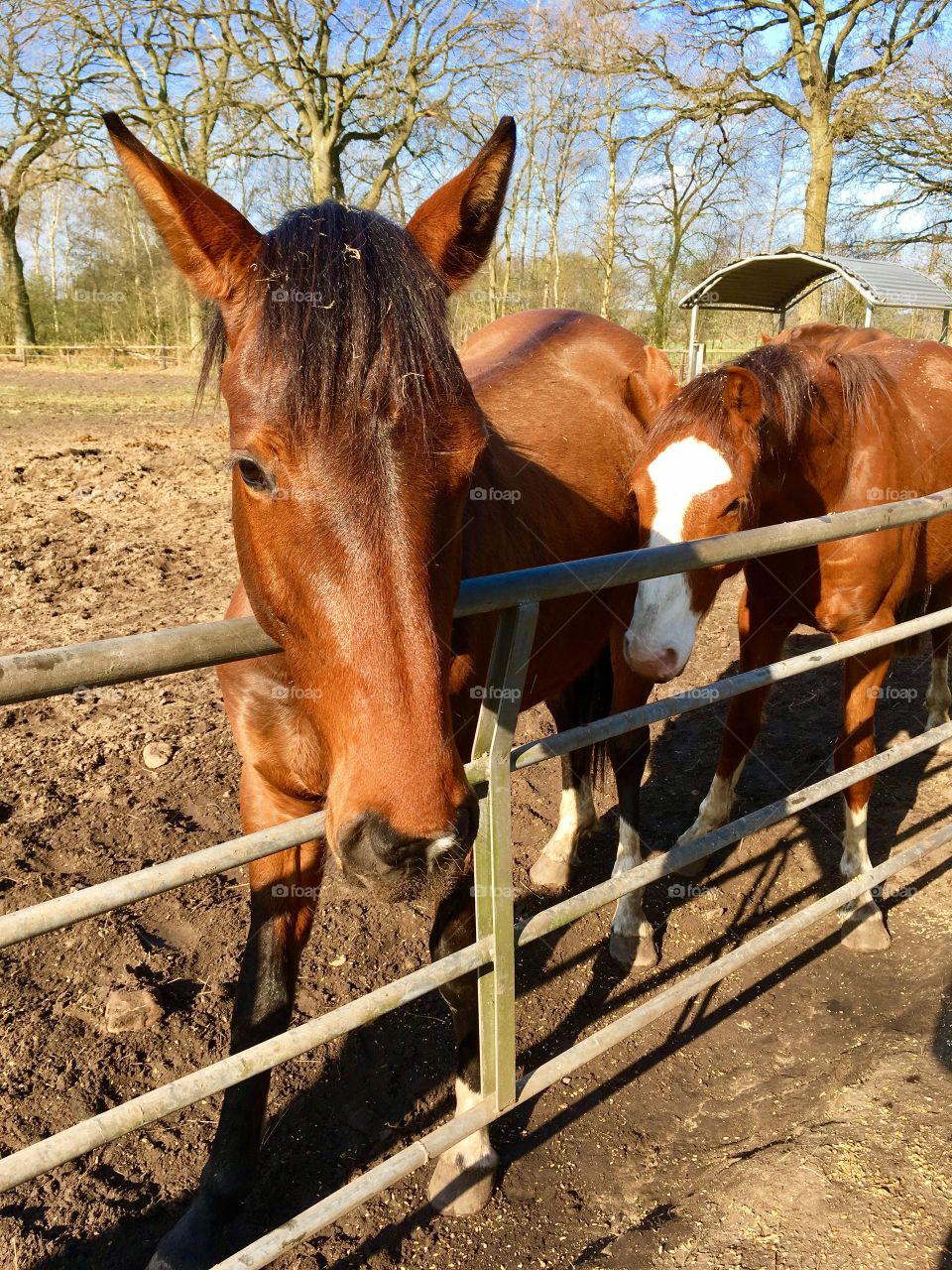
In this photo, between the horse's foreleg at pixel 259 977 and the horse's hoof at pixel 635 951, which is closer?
the horse's foreleg at pixel 259 977

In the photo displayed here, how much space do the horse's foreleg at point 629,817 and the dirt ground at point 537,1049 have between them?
10 cm

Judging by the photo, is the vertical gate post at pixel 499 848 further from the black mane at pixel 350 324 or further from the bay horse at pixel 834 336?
the bay horse at pixel 834 336

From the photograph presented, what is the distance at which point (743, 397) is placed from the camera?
9.75 feet

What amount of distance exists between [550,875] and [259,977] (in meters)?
1.73

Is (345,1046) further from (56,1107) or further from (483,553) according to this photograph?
(483,553)

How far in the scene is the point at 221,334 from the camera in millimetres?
1754

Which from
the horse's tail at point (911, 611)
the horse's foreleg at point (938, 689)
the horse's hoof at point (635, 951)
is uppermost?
the horse's tail at point (911, 611)

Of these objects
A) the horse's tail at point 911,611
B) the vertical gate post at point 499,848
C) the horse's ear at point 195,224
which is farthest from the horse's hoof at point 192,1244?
Answer: the horse's tail at point 911,611

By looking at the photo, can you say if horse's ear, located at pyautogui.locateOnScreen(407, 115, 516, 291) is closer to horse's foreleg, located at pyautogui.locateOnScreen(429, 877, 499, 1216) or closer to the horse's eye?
the horse's eye

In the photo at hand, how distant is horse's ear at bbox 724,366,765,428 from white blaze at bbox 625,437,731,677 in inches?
7.9

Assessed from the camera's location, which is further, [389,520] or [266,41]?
[266,41]

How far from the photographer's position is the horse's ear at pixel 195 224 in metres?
1.51

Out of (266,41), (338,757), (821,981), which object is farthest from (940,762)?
(266,41)

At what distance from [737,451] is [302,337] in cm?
199
